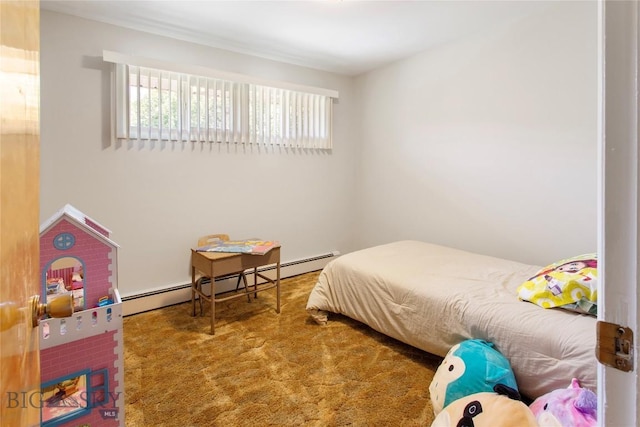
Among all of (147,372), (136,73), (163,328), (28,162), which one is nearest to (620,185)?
(28,162)

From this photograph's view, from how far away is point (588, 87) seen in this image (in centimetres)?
246

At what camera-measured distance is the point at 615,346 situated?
1.63 feet

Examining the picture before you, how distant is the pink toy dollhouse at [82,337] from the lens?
128cm

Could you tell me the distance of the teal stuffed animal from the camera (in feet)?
5.14

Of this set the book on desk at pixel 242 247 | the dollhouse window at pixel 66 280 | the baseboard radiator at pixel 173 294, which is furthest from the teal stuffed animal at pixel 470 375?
the baseboard radiator at pixel 173 294

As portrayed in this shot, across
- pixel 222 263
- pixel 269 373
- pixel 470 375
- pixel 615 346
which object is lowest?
pixel 269 373

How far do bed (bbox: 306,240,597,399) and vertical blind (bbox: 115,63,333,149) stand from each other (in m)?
1.70

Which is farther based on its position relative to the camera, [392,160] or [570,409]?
[392,160]

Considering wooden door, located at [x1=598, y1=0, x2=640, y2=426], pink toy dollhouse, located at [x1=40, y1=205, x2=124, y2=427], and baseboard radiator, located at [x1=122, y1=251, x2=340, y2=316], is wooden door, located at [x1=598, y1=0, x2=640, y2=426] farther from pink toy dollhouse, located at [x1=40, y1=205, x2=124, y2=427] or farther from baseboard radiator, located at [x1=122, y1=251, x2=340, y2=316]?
baseboard radiator, located at [x1=122, y1=251, x2=340, y2=316]

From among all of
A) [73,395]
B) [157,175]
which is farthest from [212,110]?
[73,395]

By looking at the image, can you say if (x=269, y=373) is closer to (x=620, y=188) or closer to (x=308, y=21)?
(x=620, y=188)

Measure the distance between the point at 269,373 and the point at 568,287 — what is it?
1764 millimetres

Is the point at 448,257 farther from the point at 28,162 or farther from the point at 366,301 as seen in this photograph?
the point at 28,162

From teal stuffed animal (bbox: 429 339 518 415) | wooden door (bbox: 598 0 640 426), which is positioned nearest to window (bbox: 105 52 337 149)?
teal stuffed animal (bbox: 429 339 518 415)
